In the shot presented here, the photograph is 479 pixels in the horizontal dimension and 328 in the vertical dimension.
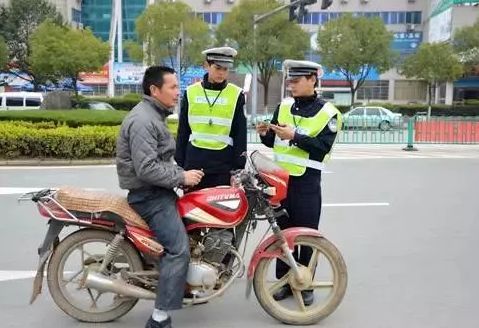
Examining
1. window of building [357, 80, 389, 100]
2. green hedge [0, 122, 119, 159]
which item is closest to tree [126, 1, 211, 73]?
window of building [357, 80, 389, 100]

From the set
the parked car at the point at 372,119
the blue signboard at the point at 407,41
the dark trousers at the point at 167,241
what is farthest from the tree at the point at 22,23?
the dark trousers at the point at 167,241

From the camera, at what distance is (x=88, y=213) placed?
3.95 metres

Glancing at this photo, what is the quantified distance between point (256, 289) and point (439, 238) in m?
3.30

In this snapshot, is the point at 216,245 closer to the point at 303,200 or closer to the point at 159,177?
the point at 159,177

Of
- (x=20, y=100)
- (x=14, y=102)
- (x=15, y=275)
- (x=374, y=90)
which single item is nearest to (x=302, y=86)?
(x=15, y=275)

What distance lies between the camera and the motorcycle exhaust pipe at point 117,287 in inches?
157

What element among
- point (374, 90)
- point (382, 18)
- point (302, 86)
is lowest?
point (302, 86)

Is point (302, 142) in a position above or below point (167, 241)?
above

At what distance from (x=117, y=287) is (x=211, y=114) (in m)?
1.52

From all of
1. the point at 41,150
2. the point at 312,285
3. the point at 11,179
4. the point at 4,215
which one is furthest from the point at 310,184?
the point at 41,150

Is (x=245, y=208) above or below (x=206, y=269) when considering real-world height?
above

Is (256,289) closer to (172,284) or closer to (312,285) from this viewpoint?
(312,285)

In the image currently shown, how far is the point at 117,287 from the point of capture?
4.00 m

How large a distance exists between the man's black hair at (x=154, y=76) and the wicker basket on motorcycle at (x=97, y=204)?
0.73m
